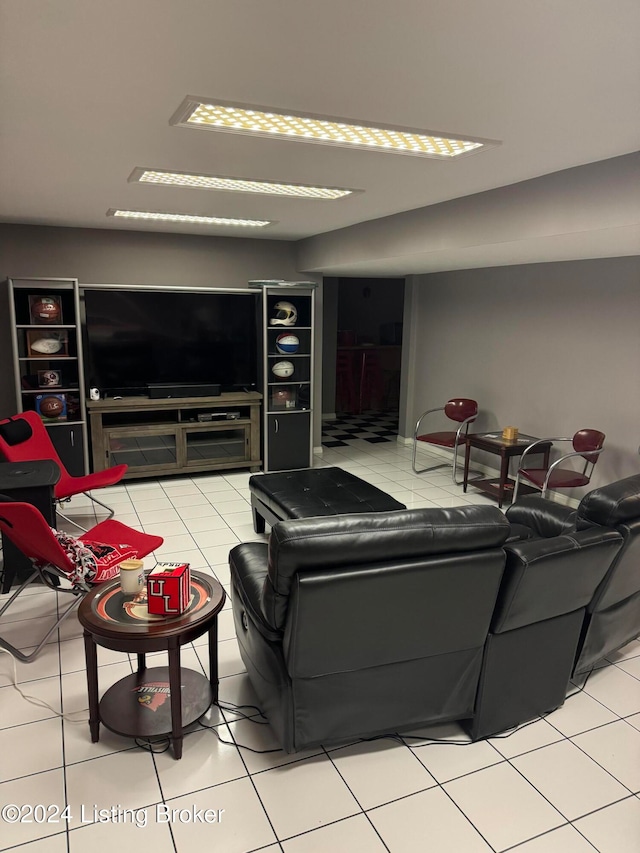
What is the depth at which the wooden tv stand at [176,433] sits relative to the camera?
5641mm

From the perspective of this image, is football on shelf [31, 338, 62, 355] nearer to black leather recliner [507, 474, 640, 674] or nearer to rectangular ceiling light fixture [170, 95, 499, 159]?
rectangular ceiling light fixture [170, 95, 499, 159]

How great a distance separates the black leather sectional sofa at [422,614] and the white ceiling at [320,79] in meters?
1.45

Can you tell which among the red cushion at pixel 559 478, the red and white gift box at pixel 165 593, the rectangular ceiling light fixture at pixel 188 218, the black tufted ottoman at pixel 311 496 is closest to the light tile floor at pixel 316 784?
the red and white gift box at pixel 165 593

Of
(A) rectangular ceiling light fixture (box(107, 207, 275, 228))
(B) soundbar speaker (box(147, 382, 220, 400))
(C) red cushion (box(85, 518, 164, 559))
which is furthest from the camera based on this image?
(B) soundbar speaker (box(147, 382, 220, 400))

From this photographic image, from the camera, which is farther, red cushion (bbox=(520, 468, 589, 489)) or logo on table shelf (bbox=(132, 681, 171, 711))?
red cushion (bbox=(520, 468, 589, 489))

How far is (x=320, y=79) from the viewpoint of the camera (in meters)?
1.93

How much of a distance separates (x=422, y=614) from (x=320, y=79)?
1.83 metres

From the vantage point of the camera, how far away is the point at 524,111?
2178mm

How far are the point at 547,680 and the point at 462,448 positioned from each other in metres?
4.26

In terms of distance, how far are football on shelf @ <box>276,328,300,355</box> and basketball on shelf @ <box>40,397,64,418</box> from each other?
2149 mm

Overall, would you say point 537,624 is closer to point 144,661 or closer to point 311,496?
point 144,661

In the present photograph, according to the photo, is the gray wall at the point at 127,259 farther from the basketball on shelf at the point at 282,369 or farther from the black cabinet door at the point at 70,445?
the basketball on shelf at the point at 282,369

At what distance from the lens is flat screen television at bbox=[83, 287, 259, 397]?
5770 mm

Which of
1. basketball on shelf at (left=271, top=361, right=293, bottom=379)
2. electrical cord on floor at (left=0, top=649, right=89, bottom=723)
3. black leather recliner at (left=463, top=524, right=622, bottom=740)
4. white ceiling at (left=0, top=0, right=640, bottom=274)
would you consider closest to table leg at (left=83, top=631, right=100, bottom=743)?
electrical cord on floor at (left=0, top=649, right=89, bottom=723)
